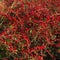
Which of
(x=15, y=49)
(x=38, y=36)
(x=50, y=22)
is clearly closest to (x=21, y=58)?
(x=15, y=49)

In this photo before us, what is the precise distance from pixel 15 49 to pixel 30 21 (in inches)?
20.3

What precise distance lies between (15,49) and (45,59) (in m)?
0.67

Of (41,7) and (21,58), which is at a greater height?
(41,7)

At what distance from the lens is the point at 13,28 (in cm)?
376

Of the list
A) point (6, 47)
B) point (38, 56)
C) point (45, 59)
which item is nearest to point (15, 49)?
point (6, 47)

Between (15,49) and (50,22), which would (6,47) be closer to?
(15,49)

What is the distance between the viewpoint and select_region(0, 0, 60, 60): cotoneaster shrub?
3711 mm

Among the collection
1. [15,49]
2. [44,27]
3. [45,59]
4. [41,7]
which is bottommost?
[45,59]

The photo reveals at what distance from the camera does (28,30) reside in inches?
148

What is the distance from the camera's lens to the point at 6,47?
12.0ft

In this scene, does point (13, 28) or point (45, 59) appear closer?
point (13, 28)

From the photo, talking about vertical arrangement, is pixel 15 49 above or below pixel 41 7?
below

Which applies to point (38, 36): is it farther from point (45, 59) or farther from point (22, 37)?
point (45, 59)

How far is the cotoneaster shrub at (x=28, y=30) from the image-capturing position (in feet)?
12.2
